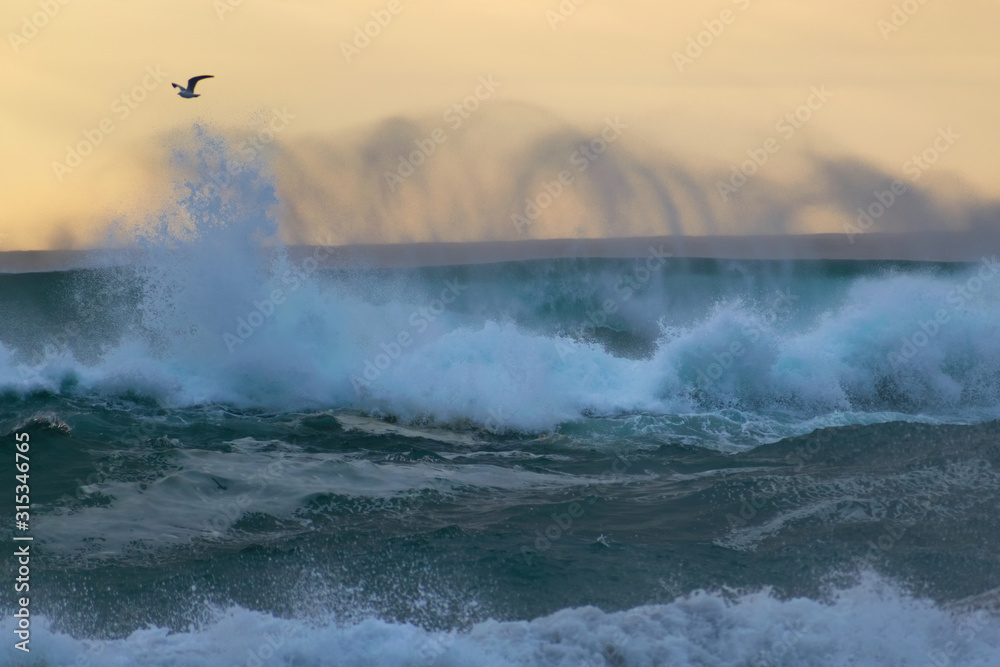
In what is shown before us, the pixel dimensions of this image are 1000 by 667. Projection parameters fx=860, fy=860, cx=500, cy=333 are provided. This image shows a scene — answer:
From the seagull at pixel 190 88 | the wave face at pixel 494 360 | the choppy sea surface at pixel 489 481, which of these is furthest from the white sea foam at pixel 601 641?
the seagull at pixel 190 88

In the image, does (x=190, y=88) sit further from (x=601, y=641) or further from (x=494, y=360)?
(x=601, y=641)

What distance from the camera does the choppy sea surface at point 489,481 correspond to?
5390 mm

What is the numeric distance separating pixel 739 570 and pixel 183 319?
1190 cm

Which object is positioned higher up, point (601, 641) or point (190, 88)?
point (190, 88)

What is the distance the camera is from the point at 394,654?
17.0 ft

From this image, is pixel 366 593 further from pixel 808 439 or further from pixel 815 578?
pixel 808 439

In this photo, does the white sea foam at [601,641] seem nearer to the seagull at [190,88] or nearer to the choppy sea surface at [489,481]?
the choppy sea surface at [489,481]

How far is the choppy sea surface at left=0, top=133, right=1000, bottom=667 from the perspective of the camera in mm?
5390

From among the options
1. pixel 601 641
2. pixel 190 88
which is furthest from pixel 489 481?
pixel 190 88

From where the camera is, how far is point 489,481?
351 inches

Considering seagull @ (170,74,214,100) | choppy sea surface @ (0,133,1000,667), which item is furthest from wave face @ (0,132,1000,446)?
seagull @ (170,74,214,100)

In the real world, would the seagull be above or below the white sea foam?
above

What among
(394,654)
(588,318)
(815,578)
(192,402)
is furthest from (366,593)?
(588,318)

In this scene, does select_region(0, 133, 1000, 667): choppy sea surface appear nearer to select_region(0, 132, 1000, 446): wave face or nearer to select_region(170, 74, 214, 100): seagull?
select_region(0, 132, 1000, 446): wave face
